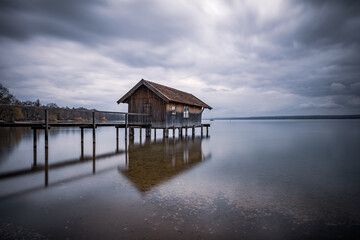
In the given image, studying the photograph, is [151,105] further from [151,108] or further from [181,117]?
[181,117]

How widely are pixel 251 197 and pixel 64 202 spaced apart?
4900mm

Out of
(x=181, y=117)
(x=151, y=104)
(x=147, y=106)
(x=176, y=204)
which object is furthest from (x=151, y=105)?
(x=176, y=204)

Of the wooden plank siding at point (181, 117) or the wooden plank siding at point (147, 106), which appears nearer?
the wooden plank siding at point (147, 106)

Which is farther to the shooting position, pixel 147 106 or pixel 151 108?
pixel 147 106

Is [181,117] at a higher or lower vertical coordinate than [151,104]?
lower

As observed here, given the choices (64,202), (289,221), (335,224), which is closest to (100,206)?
(64,202)

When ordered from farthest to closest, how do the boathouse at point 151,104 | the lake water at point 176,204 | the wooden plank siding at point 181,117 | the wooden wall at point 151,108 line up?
the wooden plank siding at point 181,117, the wooden wall at point 151,108, the boathouse at point 151,104, the lake water at point 176,204

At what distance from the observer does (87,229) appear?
13.1 ft

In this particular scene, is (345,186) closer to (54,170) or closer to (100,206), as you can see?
(100,206)

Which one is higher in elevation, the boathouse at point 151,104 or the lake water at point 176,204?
the boathouse at point 151,104

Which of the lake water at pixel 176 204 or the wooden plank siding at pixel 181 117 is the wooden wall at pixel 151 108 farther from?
the lake water at pixel 176 204

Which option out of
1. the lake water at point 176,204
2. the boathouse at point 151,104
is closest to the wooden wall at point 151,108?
the boathouse at point 151,104

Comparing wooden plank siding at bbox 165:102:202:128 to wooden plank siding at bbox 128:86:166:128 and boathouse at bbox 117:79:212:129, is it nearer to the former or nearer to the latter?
boathouse at bbox 117:79:212:129

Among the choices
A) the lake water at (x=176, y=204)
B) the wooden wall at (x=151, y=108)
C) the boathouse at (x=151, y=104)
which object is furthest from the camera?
the wooden wall at (x=151, y=108)
